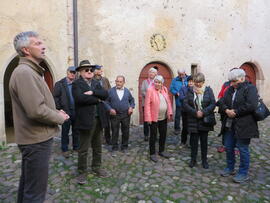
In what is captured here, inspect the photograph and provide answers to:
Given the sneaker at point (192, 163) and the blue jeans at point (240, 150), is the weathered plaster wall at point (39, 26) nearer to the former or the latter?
the sneaker at point (192, 163)

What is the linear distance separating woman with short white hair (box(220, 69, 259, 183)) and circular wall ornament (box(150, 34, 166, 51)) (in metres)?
4.91

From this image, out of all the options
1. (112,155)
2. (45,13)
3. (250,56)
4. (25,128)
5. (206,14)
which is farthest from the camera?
(250,56)

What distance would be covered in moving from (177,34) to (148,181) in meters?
6.32

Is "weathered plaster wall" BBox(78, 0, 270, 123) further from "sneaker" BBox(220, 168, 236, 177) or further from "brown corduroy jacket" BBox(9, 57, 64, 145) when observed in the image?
"brown corduroy jacket" BBox(9, 57, 64, 145)

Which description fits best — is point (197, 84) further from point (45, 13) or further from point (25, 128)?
point (45, 13)

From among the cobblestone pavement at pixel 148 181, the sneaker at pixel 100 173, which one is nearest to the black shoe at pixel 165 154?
the cobblestone pavement at pixel 148 181

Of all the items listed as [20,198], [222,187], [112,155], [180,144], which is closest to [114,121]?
[112,155]

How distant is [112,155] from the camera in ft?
17.1

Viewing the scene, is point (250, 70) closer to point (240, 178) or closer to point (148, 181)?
point (240, 178)

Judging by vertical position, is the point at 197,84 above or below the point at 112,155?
above

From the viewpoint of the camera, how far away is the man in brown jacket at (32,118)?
7.39ft

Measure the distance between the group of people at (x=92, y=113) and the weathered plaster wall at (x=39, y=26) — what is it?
80.0 inches

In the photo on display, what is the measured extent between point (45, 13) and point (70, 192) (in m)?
5.00

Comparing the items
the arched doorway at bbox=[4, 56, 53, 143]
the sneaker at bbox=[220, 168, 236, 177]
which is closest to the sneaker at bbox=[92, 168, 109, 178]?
the sneaker at bbox=[220, 168, 236, 177]
